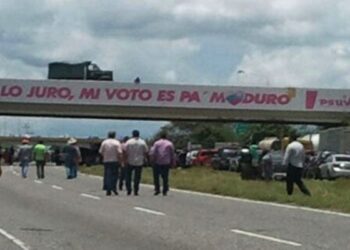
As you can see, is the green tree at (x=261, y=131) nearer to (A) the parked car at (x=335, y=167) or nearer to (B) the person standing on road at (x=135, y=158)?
(A) the parked car at (x=335, y=167)

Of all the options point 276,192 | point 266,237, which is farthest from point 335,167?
point 266,237

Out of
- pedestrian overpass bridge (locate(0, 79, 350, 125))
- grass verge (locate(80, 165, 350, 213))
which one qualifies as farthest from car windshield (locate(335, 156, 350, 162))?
pedestrian overpass bridge (locate(0, 79, 350, 125))

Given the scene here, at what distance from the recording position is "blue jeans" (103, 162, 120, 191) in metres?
30.1

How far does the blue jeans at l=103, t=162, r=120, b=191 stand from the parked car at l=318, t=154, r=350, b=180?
2034 cm

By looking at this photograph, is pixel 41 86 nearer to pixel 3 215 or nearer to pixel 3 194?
pixel 3 194

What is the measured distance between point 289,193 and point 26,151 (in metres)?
18.6

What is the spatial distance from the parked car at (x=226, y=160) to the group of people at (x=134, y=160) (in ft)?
102

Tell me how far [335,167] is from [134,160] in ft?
69.5

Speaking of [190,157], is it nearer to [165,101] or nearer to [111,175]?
[165,101]

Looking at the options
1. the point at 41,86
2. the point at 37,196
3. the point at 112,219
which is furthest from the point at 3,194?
the point at 41,86

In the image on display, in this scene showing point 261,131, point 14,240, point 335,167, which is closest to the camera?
point 14,240

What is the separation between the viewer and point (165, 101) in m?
80.2

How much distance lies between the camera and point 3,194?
98.9ft

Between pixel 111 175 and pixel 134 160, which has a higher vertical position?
pixel 134 160
